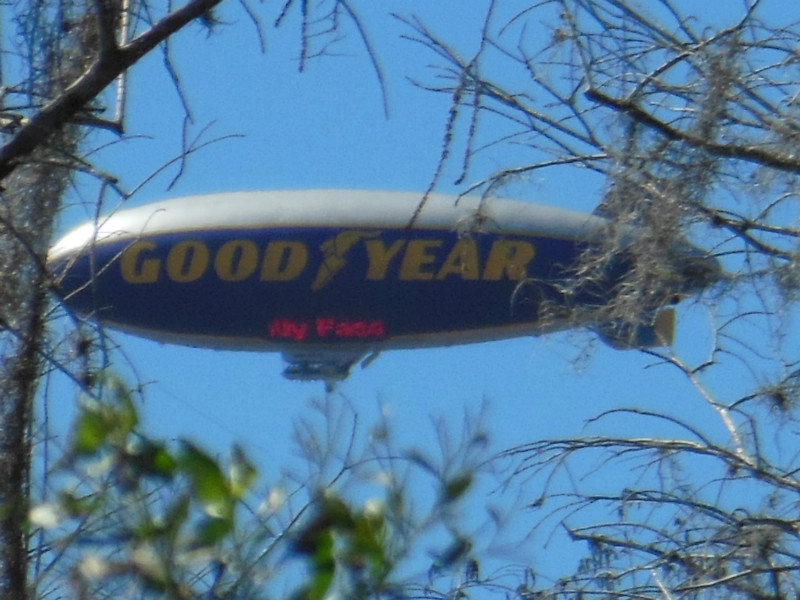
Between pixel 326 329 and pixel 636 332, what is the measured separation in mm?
23699

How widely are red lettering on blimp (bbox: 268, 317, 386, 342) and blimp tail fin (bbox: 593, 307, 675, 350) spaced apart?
74.9 ft

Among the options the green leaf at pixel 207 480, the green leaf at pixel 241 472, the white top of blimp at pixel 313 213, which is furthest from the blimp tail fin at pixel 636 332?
the white top of blimp at pixel 313 213

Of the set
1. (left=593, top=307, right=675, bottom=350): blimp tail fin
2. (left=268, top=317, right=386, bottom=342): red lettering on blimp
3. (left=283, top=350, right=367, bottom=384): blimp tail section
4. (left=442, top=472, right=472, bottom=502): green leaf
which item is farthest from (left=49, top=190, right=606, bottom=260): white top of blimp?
(left=442, top=472, right=472, bottom=502): green leaf

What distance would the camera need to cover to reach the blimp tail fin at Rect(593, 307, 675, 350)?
484 cm

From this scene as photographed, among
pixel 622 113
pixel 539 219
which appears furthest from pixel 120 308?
pixel 622 113

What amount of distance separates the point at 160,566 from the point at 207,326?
25.7 meters

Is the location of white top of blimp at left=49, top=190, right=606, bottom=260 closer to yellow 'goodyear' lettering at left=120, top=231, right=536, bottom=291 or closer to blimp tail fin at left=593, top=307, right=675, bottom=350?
yellow 'goodyear' lettering at left=120, top=231, right=536, bottom=291

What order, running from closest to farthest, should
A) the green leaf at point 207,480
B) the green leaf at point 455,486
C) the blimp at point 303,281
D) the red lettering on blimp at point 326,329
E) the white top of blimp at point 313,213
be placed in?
the green leaf at point 207,480 → the green leaf at point 455,486 → the white top of blimp at point 313,213 → the blimp at point 303,281 → the red lettering on blimp at point 326,329

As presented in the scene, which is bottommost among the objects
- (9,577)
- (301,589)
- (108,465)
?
(9,577)

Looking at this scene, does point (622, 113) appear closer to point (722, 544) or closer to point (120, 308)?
point (722, 544)

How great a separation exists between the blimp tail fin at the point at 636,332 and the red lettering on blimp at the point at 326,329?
2284 centimetres

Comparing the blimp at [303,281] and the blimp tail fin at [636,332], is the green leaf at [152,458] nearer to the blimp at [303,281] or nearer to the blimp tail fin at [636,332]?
the blimp tail fin at [636,332]

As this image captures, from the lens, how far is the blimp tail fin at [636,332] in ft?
15.9

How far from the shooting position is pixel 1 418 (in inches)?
142
